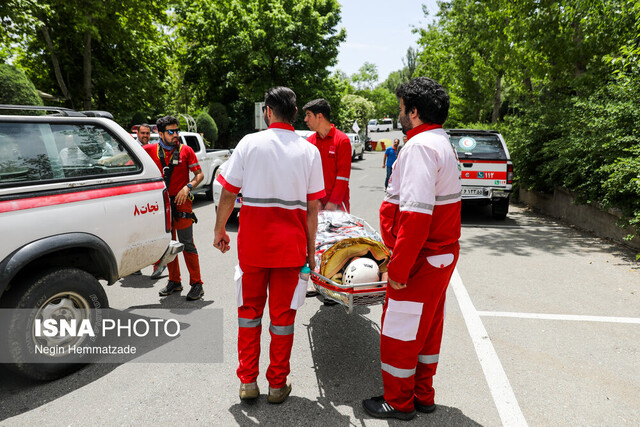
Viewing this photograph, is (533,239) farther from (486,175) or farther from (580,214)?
(486,175)

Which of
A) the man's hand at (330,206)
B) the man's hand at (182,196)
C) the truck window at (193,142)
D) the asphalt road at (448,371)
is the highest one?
the truck window at (193,142)

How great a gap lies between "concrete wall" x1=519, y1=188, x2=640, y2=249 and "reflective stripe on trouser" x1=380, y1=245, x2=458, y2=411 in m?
6.27

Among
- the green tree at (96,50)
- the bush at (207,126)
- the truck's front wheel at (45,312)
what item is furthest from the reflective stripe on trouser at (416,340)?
the bush at (207,126)

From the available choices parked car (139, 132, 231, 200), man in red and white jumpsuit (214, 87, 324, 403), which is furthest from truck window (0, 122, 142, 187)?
parked car (139, 132, 231, 200)

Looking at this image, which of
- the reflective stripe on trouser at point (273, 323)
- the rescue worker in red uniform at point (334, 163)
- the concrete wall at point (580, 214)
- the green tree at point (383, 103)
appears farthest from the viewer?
the green tree at point (383, 103)

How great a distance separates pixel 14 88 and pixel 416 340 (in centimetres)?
1557

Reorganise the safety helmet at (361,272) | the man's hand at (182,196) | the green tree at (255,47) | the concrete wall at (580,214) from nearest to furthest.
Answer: the safety helmet at (361,272) < the man's hand at (182,196) < the concrete wall at (580,214) < the green tree at (255,47)

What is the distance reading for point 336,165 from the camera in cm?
529

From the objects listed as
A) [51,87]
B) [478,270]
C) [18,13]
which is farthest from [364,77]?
[478,270]

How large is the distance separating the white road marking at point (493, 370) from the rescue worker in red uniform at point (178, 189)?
2.99 meters

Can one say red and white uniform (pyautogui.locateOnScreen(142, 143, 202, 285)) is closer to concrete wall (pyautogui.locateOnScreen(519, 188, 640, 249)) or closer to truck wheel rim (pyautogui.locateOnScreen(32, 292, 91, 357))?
truck wheel rim (pyautogui.locateOnScreen(32, 292, 91, 357))

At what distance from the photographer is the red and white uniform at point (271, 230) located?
10.00 feet

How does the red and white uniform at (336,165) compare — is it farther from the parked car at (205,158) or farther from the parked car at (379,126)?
the parked car at (379,126)

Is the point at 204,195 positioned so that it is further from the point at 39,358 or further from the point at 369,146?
the point at 369,146
